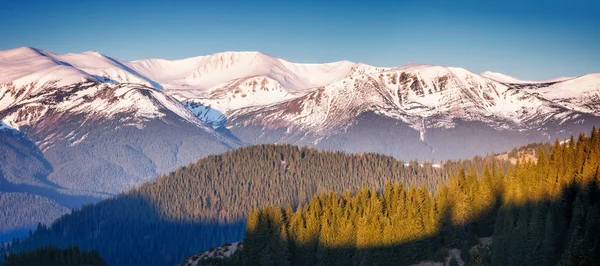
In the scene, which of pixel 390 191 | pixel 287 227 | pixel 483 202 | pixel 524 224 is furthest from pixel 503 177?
pixel 287 227

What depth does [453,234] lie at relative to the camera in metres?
129

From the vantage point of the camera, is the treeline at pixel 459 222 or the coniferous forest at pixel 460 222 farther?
the coniferous forest at pixel 460 222

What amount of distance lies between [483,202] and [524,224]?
25890 millimetres

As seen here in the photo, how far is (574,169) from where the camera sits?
385 feet

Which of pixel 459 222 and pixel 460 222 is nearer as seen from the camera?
pixel 460 222

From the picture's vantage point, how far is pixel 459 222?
12800 centimetres

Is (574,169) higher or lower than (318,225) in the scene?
higher

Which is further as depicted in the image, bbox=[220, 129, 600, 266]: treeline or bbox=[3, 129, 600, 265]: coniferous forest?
bbox=[3, 129, 600, 265]: coniferous forest

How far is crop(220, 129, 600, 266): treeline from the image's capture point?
101750 mm

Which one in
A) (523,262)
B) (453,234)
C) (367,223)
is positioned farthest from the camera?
(367,223)

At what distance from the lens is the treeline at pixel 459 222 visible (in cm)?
10175

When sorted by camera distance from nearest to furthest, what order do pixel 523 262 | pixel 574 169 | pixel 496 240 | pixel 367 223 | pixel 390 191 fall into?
pixel 523 262, pixel 496 240, pixel 574 169, pixel 367 223, pixel 390 191

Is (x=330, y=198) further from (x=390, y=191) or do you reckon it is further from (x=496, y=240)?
(x=496, y=240)

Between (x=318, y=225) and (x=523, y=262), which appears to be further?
(x=318, y=225)
